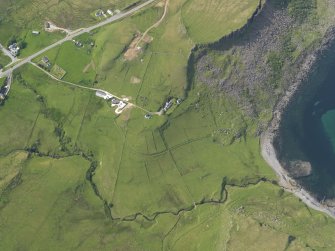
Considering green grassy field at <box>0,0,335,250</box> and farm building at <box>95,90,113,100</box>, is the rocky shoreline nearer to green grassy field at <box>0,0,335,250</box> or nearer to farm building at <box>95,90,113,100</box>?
green grassy field at <box>0,0,335,250</box>

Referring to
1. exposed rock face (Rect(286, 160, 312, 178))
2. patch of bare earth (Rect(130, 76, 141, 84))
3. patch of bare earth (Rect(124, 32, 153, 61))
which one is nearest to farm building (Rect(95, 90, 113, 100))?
patch of bare earth (Rect(130, 76, 141, 84))

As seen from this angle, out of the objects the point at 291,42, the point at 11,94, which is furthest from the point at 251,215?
the point at 11,94

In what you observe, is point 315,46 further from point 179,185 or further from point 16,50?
point 16,50

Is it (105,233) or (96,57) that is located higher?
(96,57)

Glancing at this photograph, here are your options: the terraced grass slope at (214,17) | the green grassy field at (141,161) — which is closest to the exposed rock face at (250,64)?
the green grassy field at (141,161)

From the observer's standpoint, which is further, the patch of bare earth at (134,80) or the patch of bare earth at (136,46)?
the patch of bare earth at (136,46)

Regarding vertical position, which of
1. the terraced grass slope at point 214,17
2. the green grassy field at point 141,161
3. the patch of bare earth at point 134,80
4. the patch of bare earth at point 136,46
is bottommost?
the green grassy field at point 141,161

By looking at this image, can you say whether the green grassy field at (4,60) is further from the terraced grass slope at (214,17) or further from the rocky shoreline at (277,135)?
the rocky shoreline at (277,135)
